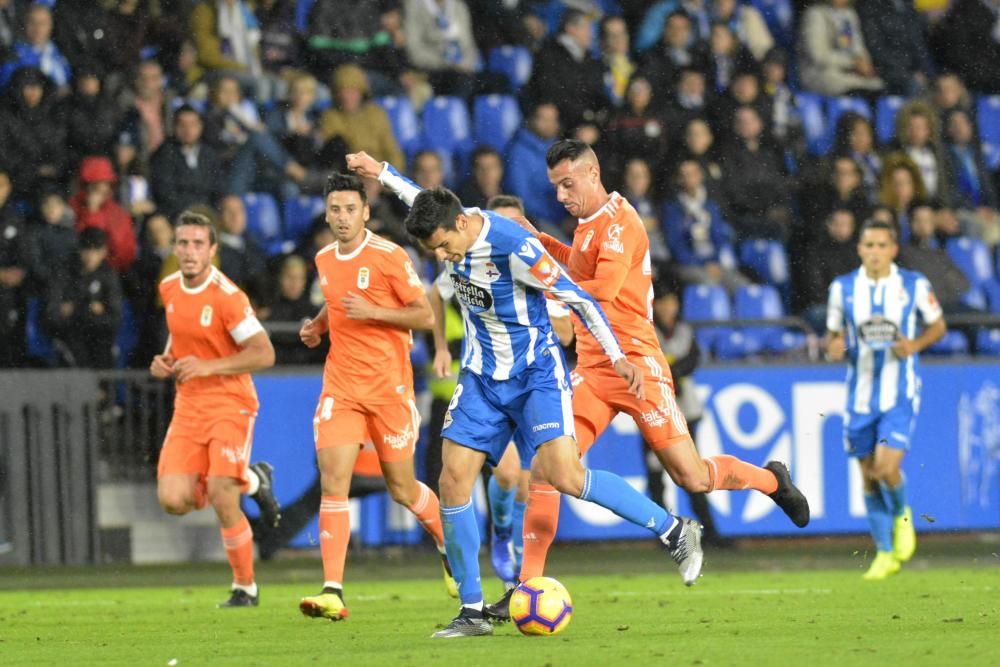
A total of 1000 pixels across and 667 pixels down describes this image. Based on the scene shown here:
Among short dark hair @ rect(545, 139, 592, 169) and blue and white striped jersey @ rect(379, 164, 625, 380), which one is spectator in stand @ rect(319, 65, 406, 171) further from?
blue and white striped jersey @ rect(379, 164, 625, 380)

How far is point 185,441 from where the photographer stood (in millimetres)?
10984

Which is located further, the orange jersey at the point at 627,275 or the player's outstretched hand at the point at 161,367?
the player's outstretched hand at the point at 161,367

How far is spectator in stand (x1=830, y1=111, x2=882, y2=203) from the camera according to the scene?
19.0 m

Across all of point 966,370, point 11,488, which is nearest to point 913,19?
point 966,370

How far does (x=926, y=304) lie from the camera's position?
43.3 feet

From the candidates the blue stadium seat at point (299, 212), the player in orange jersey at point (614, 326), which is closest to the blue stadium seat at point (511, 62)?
the blue stadium seat at point (299, 212)

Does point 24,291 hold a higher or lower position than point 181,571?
higher

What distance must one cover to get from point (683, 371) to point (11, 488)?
17.8 ft

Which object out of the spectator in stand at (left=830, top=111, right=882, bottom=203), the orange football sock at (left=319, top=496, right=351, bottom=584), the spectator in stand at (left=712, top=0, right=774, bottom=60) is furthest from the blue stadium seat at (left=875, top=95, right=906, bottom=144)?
the orange football sock at (left=319, top=496, right=351, bottom=584)

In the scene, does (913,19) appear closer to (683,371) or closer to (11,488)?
(683,371)

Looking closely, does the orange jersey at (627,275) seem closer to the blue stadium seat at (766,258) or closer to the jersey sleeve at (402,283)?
the jersey sleeve at (402,283)

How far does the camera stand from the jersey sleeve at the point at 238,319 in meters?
10.8

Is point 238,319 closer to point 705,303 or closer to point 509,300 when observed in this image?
point 509,300

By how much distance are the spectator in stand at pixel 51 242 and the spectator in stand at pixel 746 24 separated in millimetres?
8129
